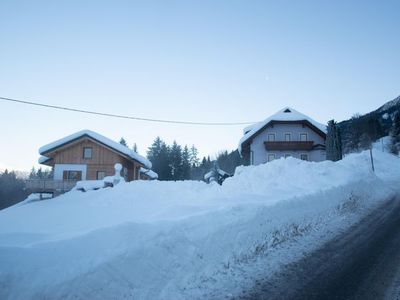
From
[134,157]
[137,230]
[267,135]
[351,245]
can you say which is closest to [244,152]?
[267,135]

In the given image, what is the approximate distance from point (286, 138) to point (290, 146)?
205 centimetres

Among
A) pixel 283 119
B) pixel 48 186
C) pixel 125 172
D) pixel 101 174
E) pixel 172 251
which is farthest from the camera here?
pixel 283 119

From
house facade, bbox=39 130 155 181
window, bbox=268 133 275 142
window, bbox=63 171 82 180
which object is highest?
window, bbox=268 133 275 142

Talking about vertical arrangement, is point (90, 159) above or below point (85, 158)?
below

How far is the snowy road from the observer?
204 inches

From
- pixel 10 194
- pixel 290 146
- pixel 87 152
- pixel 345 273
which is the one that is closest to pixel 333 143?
pixel 290 146

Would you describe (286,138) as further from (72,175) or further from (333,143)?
(72,175)

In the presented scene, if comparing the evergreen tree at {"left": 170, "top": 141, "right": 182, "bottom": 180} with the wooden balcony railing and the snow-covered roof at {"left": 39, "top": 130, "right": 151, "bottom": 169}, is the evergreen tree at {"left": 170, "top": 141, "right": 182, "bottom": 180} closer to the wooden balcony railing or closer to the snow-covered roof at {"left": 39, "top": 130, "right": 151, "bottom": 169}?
the snow-covered roof at {"left": 39, "top": 130, "right": 151, "bottom": 169}

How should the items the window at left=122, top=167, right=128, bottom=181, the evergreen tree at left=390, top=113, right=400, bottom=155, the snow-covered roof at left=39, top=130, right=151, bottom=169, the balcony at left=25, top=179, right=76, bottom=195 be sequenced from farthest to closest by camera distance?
the evergreen tree at left=390, top=113, right=400, bottom=155, the window at left=122, top=167, right=128, bottom=181, the snow-covered roof at left=39, top=130, right=151, bottom=169, the balcony at left=25, top=179, right=76, bottom=195

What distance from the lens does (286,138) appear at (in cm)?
3850

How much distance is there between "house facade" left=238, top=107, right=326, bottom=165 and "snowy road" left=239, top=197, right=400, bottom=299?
28.5 meters

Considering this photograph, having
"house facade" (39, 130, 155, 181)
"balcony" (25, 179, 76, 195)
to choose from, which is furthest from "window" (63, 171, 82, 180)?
"balcony" (25, 179, 76, 195)

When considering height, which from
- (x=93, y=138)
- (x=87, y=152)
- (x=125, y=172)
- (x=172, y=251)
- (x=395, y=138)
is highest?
(x=395, y=138)

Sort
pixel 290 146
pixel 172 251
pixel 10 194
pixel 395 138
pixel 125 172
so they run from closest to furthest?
pixel 172 251
pixel 125 172
pixel 290 146
pixel 395 138
pixel 10 194
